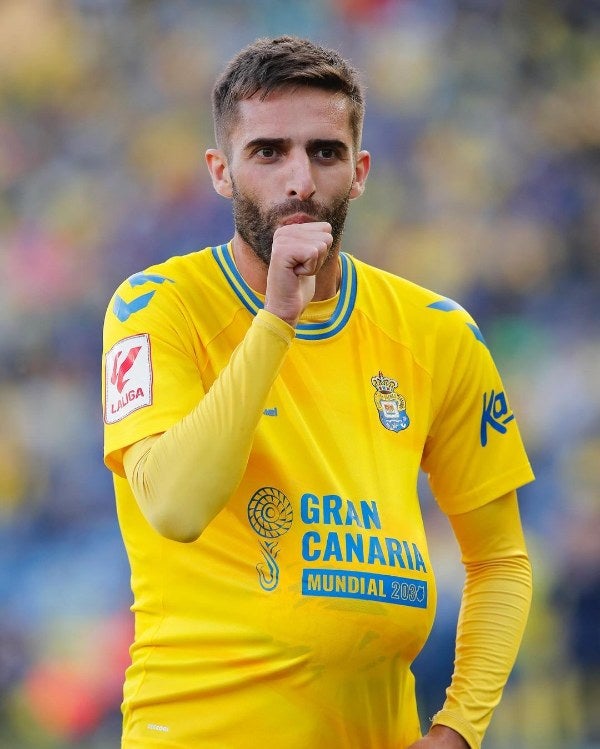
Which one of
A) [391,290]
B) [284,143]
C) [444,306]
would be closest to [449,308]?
[444,306]

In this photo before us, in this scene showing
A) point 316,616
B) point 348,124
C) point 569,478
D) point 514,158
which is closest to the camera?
point 316,616

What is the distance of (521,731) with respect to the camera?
475 cm

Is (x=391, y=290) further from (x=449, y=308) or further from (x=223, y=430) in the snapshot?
(x=223, y=430)

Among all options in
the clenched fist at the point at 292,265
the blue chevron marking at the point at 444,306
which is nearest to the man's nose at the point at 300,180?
the clenched fist at the point at 292,265

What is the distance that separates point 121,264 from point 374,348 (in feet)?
9.74

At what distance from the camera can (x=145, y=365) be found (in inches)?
85.0

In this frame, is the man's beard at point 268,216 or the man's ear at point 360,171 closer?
the man's beard at point 268,216

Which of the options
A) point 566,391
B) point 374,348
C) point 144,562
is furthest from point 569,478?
point 144,562

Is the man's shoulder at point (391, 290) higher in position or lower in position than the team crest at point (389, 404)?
higher

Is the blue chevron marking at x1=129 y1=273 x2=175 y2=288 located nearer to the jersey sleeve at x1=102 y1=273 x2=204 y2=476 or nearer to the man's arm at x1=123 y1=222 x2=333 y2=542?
the jersey sleeve at x1=102 y1=273 x2=204 y2=476

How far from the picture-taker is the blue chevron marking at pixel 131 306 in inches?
88.5

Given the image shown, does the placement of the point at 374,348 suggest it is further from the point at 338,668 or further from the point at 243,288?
the point at 338,668

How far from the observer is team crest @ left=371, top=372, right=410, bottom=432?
7.76ft

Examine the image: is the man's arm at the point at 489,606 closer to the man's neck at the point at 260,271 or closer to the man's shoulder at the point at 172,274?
the man's neck at the point at 260,271
